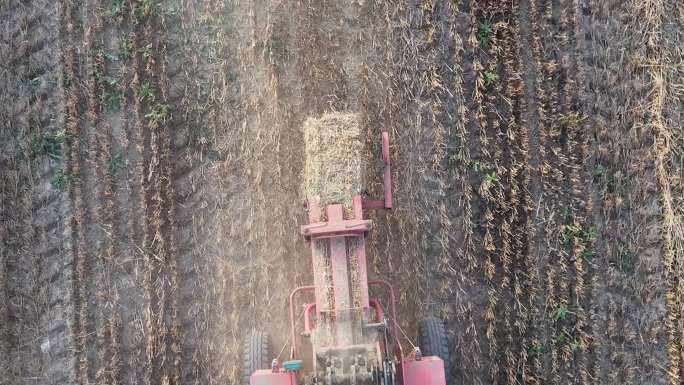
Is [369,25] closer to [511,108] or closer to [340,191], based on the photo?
[511,108]

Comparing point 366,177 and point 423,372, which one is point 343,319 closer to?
point 423,372

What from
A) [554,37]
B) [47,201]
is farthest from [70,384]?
[554,37]

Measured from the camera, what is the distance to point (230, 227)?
720cm

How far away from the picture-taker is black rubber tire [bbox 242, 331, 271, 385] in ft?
20.3

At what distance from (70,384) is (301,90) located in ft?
13.9

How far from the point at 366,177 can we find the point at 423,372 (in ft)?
7.66

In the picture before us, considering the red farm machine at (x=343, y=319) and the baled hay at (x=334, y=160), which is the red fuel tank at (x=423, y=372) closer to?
the red farm machine at (x=343, y=319)

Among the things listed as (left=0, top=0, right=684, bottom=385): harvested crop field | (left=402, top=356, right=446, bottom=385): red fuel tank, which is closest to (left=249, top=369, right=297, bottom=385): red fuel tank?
(left=402, top=356, right=446, bottom=385): red fuel tank

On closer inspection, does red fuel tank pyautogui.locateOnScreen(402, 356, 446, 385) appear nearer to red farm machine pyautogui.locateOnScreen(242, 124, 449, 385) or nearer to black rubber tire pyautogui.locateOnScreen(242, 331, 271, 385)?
red farm machine pyautogui.locateOnScreen(242, 124, 449, 385)

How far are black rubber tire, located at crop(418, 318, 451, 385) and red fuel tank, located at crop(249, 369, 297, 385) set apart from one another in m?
1.56

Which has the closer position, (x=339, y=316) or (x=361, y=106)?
(x=339, y=316)

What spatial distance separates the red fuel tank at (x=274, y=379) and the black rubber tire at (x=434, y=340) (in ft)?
5.13

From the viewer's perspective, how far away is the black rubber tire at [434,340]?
629cm

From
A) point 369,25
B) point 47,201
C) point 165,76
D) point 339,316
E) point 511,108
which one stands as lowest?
point 339,316
